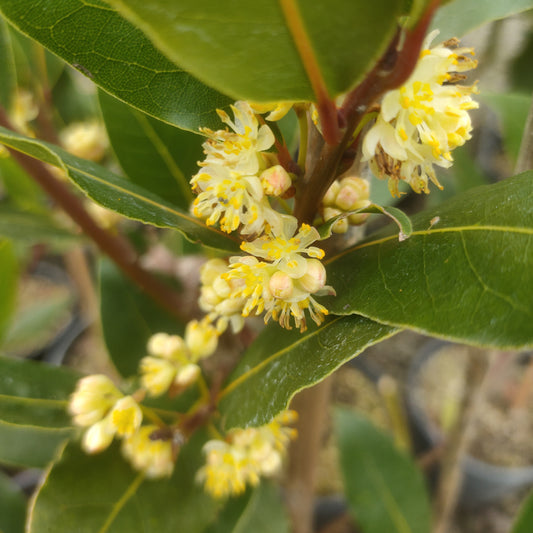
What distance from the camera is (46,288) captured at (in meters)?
2.08

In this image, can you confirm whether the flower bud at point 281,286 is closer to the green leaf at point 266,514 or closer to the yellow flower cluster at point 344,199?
the yellow flower cluster at point 344,199

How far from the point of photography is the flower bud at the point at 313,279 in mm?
390

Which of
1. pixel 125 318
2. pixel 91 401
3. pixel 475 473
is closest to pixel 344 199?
pixel 91 401

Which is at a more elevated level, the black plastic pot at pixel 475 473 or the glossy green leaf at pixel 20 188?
the glossy green leaf at pixel 20 188

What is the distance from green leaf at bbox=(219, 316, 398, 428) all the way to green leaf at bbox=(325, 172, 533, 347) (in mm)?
16

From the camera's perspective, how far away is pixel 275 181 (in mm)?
375

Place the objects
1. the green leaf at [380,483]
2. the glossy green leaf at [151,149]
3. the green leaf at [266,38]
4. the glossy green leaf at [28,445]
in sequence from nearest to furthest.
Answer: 1. the green leaf at [266,38]
2. the glossy green leaf at [151,149]
3. the glossy green leaf at [28,445]
4. the green leaf at [380,483]

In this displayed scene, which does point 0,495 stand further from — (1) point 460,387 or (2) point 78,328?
(1) point 460,387

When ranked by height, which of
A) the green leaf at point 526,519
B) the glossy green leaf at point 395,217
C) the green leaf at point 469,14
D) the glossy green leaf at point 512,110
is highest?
the green leaf at point 469,14

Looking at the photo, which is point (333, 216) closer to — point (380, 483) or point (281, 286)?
point (281, 286)

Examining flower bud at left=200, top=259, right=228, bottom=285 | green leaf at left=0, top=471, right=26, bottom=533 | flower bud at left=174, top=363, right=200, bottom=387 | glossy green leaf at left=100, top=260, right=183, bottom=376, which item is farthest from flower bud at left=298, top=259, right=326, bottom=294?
green leaf at left=0, top=471, right=26, bottom=533

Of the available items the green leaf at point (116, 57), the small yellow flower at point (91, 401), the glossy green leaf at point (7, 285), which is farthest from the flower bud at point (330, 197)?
the glossy green leaf at point (7, 285)

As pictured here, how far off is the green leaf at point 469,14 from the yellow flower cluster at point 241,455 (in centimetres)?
44

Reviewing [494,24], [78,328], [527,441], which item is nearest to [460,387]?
[527,441]
